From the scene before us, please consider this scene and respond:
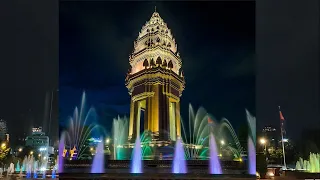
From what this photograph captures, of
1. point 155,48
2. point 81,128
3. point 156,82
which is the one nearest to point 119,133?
point 81,128

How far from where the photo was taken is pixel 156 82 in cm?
3181

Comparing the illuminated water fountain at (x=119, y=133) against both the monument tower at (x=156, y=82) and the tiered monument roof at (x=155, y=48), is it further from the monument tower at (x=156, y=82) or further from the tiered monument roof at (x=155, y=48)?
the tiered monument roof at (x=155, y=48)

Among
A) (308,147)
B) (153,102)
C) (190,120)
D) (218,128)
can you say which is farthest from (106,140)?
(308,147)

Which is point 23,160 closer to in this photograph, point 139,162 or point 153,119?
point 153,119

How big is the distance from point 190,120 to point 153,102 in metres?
4.53

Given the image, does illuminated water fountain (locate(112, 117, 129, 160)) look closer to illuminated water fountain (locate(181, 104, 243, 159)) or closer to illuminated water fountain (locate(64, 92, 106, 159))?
illuminated water fountain (locate(64, 92, 106, 159))

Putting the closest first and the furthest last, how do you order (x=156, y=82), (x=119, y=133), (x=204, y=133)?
1. (x=156, y=82)
2. (x=204, y=133)
3. (x=119, y=133)

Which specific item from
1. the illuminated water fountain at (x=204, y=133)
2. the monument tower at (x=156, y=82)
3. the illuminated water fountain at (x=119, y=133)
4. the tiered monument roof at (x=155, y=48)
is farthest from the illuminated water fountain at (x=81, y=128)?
the illuminated water fountain at (x=204, y=133)

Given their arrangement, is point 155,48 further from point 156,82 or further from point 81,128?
point 81,128

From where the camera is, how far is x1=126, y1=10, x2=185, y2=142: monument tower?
31609 mm

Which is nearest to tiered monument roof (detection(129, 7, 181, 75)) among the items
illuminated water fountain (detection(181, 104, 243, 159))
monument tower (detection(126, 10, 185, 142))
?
monument tower (detection(126, 10, 185, 142))

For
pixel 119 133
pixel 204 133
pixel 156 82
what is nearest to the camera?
pixel 156 82

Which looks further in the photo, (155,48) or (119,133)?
(119,133)

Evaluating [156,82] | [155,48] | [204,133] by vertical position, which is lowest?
[204,133]
